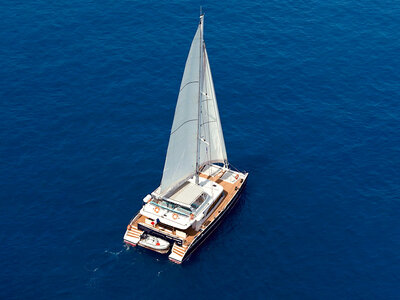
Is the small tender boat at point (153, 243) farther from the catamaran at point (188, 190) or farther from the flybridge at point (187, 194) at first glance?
the flybridge at point (187, 194)

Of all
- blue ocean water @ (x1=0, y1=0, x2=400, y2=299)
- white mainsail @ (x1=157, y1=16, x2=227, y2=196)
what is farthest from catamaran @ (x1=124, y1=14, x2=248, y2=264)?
blue ocean water @ (x1=0, y1=0, x2=400, y2=299)

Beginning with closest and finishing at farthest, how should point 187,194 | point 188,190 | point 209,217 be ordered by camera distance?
point 187,194
point 209,217
point 188,190

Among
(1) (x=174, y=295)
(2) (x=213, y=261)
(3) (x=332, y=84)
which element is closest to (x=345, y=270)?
(2) (x=213, y=261)

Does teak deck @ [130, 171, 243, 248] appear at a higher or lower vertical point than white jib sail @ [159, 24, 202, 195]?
lower

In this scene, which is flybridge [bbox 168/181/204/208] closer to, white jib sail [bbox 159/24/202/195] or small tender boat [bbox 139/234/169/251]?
white jib sail [bbox 159/24/202/195]

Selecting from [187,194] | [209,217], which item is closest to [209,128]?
[187,194]

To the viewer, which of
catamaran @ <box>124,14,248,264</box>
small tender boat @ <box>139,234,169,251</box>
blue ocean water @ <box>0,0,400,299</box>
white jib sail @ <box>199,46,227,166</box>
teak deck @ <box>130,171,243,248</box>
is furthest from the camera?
white jib sail @ <box>199,46,227,166</box>

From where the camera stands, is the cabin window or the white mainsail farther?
the cabin window

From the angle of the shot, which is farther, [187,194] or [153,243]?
[187,194]

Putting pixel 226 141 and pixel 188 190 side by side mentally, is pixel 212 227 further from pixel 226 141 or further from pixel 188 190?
pixel 226 141
